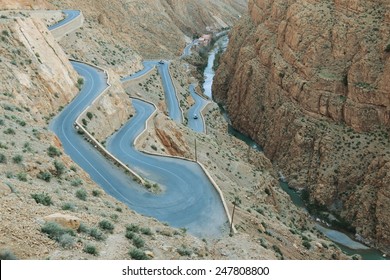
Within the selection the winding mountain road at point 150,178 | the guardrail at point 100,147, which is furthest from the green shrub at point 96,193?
the guardrail at point 100,147

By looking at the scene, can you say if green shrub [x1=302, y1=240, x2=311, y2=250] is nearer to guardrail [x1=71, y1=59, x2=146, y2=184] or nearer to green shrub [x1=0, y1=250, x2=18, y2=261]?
guardrail [x1=71, y1=59, x2=146, y2=184]

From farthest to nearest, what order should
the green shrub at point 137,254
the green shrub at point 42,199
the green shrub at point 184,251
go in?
the green shrub at point 184,251 → the green shrub at point 42,199 → the green shrub at point 137,254

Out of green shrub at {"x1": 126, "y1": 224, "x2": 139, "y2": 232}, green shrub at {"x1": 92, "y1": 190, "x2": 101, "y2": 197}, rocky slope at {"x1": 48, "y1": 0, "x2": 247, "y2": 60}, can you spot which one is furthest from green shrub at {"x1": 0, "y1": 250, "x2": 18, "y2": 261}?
rocky slope at {"x1": 48, "y1": 0, "x2": 247, "y2": 60}

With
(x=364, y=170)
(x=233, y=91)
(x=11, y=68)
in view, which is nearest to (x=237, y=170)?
(x=364, y=170)

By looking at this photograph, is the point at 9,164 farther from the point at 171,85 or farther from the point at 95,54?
the point at 171,85

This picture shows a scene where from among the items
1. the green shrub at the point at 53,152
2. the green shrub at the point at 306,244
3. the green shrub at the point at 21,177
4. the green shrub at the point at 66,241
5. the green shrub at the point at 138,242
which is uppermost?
the green shrub at the point at 66,241

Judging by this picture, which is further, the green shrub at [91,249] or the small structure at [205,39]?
the small structure at [205,39]

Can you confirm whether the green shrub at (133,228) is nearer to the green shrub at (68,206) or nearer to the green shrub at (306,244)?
the green shrub at (68,206)
